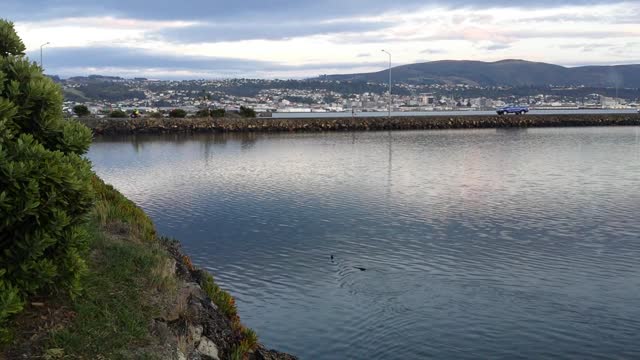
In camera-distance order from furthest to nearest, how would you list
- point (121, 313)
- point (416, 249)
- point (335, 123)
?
point (335, 123)
point (416, 249)
point (121, 313)

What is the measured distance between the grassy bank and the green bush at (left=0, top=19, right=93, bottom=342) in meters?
0.40

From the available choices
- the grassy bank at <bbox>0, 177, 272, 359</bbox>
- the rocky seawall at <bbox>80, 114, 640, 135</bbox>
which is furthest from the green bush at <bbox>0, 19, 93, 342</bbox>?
the rocky seawall at <bbox>80, 114, 640, 135</bbox>

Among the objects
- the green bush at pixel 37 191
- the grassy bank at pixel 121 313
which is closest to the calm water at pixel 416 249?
the grassy bank at pixel 121 313

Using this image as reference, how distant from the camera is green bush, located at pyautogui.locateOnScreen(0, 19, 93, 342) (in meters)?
8.76

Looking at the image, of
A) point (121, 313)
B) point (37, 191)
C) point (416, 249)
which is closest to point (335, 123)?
point (416, 249)

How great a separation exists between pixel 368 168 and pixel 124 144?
3816cm

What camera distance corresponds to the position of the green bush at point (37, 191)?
876 centimetres

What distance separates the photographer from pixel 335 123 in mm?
109062

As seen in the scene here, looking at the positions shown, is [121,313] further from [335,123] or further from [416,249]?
[335,123]

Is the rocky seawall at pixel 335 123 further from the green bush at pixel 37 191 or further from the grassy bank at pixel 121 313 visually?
the green bush at pixel 37 191

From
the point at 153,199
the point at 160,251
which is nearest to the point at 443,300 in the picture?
the point at 160,251

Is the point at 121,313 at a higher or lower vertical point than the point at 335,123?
lower

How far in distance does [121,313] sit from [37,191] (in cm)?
273

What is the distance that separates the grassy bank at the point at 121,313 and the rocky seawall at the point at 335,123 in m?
81.1
